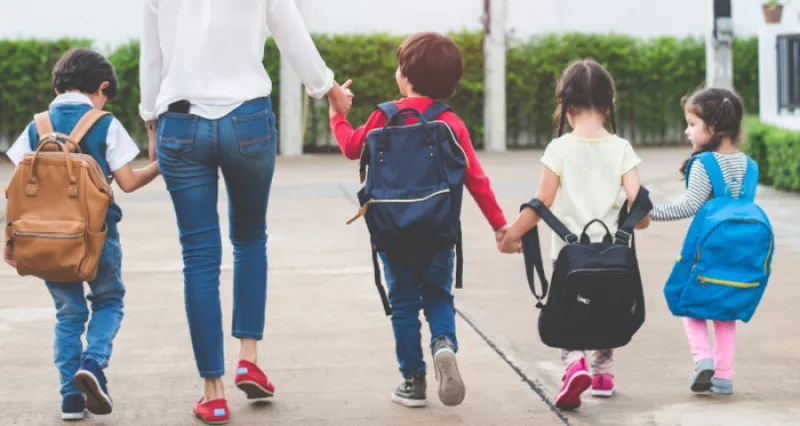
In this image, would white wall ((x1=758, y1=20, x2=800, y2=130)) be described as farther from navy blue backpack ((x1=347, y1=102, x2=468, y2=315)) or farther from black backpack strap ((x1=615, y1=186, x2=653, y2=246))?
navy blue backpack ((x1=347, y1=102, x2=468, y2=315))

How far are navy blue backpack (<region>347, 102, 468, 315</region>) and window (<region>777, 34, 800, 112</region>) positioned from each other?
10.1 m

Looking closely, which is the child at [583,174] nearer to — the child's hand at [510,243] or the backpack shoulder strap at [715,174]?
the child's hand at [510,243]

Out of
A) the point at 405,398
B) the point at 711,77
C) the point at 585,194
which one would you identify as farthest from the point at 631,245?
the point at 711,77

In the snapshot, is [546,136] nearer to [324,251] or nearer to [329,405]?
[324,251]

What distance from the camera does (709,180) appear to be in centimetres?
482

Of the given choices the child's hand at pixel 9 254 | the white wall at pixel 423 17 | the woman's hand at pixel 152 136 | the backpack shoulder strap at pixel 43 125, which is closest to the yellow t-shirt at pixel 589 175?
the woman's hand at pixel 152 136

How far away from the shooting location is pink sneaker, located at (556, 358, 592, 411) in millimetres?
4504

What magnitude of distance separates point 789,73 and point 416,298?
10229 mm

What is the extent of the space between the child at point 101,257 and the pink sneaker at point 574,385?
153 centimetres

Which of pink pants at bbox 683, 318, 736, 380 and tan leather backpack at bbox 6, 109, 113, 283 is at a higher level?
tan leather backpack at bbox 6, 109, 113, 283

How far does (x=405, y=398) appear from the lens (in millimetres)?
4715

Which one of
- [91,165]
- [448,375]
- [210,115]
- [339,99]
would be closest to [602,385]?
[448,375]

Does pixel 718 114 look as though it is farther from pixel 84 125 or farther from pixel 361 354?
pixel 84 125

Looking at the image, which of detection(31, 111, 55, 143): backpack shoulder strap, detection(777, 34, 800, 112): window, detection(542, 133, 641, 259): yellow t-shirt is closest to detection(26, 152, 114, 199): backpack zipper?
detection(31, 111, 55, 143): backpack shoulder strap
